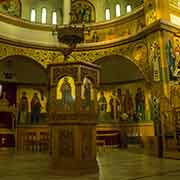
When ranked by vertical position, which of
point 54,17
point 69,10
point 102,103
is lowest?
point 102,103

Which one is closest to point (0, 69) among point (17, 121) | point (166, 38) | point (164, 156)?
point (17, 121)

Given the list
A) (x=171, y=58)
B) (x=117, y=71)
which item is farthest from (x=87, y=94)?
(x=117, y=71)

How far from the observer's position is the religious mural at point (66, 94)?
5.60 metres

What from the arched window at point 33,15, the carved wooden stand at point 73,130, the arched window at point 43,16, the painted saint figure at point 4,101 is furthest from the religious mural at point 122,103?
→ the carved wooden stand at point 73,130

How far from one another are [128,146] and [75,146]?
9.84 m

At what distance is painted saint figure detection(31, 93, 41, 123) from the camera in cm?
1515

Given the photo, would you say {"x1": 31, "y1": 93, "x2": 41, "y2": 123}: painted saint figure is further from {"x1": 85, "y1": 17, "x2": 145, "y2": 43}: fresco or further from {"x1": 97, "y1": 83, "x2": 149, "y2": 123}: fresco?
{"x1": 85, "y1": 17, "x2": 145, "y2": 43}: fresco

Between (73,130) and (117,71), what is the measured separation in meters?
11.1

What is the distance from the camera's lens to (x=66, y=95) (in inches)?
224

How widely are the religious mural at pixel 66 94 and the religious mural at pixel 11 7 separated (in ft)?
35.0

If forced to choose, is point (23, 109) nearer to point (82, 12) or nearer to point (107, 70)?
point (107, 70)

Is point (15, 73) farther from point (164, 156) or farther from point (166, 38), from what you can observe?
point (164, 156)

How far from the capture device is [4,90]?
49.6ft

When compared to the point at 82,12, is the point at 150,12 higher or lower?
lower
